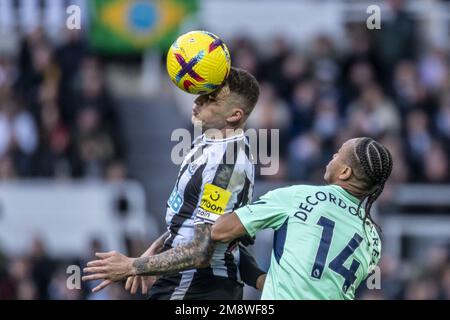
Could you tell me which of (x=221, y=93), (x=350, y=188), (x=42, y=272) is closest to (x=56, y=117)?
(x=42, y=272)

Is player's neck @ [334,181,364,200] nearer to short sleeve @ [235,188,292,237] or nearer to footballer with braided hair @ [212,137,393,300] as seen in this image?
footballer with braided hair @ [212,137,393,300]

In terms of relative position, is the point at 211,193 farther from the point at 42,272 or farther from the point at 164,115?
the point at 164,115

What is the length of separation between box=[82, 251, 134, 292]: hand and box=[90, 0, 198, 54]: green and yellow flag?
1313 cm

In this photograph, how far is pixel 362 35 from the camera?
19.8m

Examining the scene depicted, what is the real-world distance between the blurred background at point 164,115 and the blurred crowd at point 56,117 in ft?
0.07

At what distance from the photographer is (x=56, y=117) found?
1805cm

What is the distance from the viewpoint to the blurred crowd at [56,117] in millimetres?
17656

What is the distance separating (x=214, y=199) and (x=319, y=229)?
746 millimetres

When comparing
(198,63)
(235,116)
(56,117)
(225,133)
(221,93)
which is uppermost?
(198,63)

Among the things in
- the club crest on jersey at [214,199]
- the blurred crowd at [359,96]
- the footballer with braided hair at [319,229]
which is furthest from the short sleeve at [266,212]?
the blurred crowd at [359,96]

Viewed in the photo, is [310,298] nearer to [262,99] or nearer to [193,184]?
[193,184]

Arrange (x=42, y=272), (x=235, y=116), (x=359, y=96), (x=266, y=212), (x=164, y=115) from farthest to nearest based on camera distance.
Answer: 1. (x=164, y=115)
2. (x=359, y=96)
3. (x=42, y=272)
4. (x=235, y=116)
5. (x=266, y=212)

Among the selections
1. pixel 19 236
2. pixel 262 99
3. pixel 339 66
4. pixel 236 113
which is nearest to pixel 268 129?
pixel 262 99
